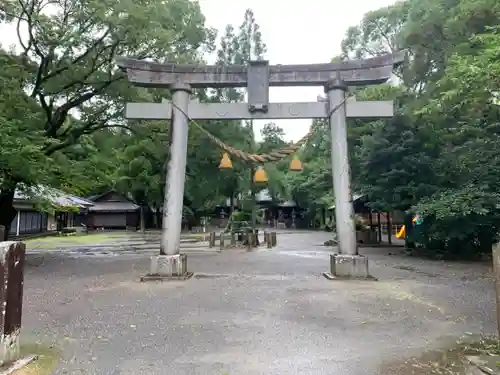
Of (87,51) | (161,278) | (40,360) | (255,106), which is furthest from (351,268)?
(87,51)

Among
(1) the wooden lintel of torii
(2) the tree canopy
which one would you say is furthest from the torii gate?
(2) the tree canopy

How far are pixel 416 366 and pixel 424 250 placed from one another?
1254 centimetres

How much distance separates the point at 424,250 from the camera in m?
15.2

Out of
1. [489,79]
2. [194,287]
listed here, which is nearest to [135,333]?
[194,287]

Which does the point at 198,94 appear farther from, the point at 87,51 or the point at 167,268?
the point at 167,268

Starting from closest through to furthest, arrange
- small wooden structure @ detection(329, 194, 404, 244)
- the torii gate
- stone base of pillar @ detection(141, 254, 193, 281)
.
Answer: stone base of pillar @ detection(141, 254, 193, 281), the torii gate, small wooden structure @ detection(329, 194, 404, 244)

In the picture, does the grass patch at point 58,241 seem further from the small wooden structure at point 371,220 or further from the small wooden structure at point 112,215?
the small wooden structure at point 371,220

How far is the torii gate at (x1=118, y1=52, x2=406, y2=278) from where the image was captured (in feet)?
30.3

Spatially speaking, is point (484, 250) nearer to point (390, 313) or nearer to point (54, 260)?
point (390, 313)

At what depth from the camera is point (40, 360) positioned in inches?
160

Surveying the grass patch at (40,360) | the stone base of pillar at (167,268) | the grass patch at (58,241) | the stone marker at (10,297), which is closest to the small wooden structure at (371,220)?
the stone base of pillar at (167,268)

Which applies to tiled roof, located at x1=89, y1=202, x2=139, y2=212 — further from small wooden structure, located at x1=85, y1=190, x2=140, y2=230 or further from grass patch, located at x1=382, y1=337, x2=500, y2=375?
grass patch, located at x1=382, y1=337, x2=500, y2=375

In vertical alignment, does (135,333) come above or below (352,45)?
below

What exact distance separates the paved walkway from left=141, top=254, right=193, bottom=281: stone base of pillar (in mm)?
429
